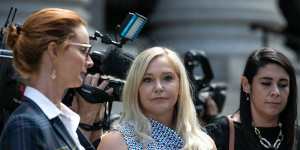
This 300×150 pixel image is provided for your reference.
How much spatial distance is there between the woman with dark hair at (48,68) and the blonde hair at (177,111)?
75 cm

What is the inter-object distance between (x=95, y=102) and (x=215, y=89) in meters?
2.61

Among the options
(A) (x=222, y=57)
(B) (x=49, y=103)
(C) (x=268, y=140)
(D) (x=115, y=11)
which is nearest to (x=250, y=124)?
(C) (x=268, y=140)

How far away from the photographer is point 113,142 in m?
3.53

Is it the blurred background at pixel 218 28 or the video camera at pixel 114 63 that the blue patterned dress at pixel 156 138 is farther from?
the blurred background at pixel 218 28

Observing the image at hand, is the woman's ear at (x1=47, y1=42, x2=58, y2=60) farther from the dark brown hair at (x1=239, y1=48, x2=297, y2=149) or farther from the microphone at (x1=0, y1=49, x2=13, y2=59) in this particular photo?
the dark brown hair at (x1=239, y1=48, x2=297, y2=149)

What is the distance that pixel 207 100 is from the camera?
6.25 metres

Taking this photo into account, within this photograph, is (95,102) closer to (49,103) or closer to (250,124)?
(250,124)

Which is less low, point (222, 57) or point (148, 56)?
point (148, 56)

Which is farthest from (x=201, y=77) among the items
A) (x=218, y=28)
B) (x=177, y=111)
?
(x=218, y=28)

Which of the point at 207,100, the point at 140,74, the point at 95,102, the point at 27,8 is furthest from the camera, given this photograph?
the point at 27,8

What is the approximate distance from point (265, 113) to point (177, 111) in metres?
0.71

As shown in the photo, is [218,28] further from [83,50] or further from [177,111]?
[83,50]

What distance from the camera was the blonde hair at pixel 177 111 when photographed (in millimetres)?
3611

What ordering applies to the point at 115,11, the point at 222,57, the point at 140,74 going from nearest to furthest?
the point at 140,74 → the point at 222,57 → the point at 115,11
